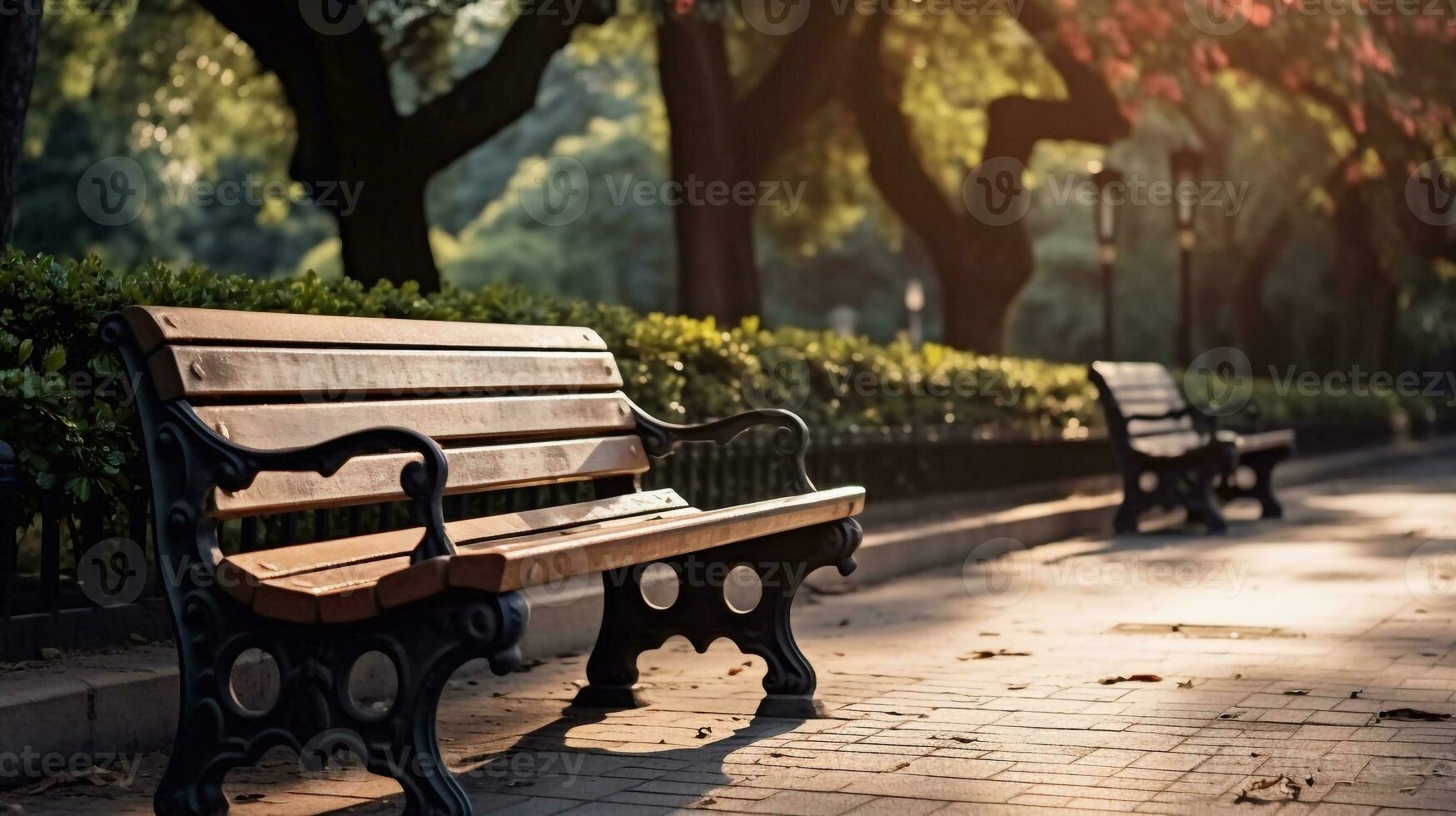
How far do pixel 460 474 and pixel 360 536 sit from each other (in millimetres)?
455

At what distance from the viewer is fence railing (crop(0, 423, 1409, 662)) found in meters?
5.25

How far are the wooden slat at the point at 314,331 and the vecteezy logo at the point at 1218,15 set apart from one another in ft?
33.3

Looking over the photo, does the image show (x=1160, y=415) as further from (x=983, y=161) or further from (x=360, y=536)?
(x=360, y=536)

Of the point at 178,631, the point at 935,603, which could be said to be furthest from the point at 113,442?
the point at 935,603

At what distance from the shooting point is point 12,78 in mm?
7207

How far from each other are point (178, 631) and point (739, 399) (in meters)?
5.62

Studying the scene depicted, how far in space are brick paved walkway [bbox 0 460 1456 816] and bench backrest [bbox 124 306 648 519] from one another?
79cm

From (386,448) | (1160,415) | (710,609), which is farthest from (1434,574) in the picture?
(386,448)

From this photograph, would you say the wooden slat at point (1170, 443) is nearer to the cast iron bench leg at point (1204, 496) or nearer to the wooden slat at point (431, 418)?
the cast iron bench leg at point (1204, 496)

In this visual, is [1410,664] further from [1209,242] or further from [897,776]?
[1209,242]

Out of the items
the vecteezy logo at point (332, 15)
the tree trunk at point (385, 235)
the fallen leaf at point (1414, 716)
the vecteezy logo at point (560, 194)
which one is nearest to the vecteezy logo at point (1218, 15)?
the tree trunk at point (385, 235)

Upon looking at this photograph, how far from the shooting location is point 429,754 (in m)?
4.05

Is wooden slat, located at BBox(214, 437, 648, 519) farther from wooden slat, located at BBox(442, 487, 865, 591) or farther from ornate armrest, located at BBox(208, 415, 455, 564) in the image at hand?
wooden slat, located at BBox(442, 487, 865, 591)

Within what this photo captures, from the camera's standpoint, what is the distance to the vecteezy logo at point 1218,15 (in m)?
14.7
